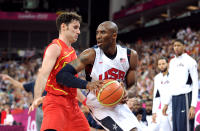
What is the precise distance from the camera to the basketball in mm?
3965

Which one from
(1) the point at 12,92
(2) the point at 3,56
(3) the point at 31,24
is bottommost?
(1) the point at 12,92

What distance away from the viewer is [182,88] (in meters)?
6.64

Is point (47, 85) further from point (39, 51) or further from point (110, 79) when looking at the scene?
point (39, 51)

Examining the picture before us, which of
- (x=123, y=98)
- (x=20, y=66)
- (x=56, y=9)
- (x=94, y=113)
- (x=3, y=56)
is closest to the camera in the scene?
(x=123, y=98)

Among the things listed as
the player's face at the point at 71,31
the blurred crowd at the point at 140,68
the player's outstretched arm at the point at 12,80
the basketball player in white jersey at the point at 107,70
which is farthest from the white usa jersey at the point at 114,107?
the blurred crowd at the point at 140,68

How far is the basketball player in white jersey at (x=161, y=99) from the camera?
7.59 meters

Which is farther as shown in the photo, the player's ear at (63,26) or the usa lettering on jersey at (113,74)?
the player's ear at (63,26)

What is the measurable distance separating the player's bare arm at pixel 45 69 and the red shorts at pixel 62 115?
0.87ft

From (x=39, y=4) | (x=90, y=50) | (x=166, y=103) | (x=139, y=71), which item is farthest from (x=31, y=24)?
(x=90, y=50)

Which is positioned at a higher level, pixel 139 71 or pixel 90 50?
pixel 90 50

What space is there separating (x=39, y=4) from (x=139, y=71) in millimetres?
14588

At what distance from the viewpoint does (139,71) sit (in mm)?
17016

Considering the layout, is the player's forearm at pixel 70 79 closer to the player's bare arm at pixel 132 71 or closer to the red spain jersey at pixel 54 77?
the red spain jersey at pixel 54 77

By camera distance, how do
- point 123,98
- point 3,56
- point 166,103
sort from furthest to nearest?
point 3,56, point 166,103, point 123,98
